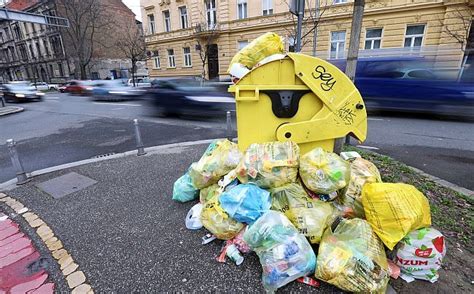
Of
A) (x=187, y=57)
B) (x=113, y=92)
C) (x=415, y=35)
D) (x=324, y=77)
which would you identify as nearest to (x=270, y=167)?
(x=324, y=77)

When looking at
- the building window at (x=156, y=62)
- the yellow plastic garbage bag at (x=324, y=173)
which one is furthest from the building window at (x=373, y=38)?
the building window at (x=156, y=62)

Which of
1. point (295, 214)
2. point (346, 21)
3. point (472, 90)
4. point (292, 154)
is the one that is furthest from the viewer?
point (346, 21)

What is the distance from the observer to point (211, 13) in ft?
73.9

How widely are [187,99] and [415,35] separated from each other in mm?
16547

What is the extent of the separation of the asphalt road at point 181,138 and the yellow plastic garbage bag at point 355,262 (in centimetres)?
292

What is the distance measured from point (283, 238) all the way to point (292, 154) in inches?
32.3

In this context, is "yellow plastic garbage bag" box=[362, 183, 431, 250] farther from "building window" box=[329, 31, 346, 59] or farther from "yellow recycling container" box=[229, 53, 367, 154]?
"building window" box=[329, 31, 346, 59]

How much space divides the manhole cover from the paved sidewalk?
0.06m

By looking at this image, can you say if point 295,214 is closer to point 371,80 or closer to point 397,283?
point 397,283

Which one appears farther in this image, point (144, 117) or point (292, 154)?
point (144, 117)

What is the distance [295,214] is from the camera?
7.07ft

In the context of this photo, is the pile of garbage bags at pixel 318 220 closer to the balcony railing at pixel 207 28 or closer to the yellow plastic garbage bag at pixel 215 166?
the yellow plastic garbage bag at pixel 215 166

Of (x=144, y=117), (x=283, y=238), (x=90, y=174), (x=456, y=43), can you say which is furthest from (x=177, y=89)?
(x=456, y=43)

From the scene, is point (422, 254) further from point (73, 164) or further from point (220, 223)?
point (73, 164)
